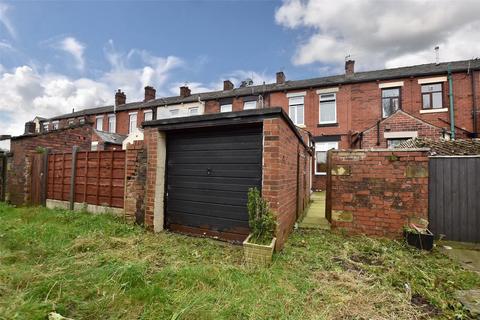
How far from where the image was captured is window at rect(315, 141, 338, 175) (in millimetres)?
14281

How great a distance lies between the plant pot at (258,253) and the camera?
3379 millimetres

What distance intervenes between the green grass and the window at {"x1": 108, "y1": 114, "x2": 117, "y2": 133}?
19278 mm

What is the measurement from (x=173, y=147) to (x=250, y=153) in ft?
6.33

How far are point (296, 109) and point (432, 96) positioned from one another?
24.9 ft

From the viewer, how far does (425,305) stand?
8.54 ft

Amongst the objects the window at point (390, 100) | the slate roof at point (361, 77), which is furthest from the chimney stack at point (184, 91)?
the window at point (390, 100)

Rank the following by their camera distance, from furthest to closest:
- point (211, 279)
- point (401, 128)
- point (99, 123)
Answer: point (99, 123) → point (401, 128) → point (211, 279)

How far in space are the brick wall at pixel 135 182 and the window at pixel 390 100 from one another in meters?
14.0

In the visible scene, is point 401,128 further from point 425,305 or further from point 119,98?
point 119,98

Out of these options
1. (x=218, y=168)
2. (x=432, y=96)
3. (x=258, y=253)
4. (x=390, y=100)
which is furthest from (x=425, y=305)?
(x=432, y=96)

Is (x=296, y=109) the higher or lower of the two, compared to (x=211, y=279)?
higher

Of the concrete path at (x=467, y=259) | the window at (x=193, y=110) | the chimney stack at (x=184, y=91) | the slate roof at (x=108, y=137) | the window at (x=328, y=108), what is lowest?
the concrete path at (x=467, y=259)

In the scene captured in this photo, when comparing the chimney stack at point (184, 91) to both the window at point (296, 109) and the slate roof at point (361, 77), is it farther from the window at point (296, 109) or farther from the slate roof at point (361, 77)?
the window at point (296, 109)

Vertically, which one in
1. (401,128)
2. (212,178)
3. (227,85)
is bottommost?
(212,178)
